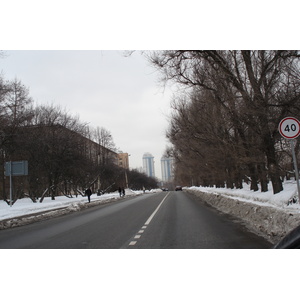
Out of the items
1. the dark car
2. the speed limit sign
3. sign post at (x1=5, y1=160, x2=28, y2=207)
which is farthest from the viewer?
sign post at (x1=5, y1=160, x2=28, y2=207)

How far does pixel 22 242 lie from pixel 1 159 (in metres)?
21.8

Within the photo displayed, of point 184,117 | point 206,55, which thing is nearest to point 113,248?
point 206,55

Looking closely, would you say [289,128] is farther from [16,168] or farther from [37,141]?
[37,141]

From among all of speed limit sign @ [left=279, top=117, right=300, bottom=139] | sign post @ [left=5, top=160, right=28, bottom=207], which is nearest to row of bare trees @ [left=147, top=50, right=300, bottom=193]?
speed limit sign @ [left=279, top=117, right=300, bottom=139]

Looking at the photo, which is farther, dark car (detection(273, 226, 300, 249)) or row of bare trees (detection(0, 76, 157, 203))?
row of bare trees (detection(0, 76, 157, 203))

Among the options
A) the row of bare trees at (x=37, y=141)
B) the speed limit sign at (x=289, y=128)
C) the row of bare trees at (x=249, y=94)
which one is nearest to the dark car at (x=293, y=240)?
the speed limit sign at (x=289, y=128)

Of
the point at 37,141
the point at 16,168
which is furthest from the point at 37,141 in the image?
the point at 16,168

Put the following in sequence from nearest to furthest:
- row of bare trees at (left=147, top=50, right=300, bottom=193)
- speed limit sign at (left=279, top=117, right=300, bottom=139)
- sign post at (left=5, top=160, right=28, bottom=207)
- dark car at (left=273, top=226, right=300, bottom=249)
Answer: dark car at (left=273, top=226, right=300, bottom=249), speed limit sign at (left=279, top=117, right=300, bottom=139), row of bare trees at (left=147, top=50, right=300, bottom=193), sign post at (left=5, top=160, right=28, bottom=207)

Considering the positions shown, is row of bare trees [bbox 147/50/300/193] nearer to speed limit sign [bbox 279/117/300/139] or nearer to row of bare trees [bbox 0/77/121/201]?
speed limit sign [bbox 279/117/300/139]

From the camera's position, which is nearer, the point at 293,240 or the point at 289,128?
the point at 293,240

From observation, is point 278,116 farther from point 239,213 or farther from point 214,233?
point 214,233

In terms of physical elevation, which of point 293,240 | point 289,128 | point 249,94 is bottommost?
point 293,240

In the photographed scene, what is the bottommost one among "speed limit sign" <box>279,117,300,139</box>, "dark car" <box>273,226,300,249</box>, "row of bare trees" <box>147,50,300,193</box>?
"dark car" <box>273,226,300,249</box>

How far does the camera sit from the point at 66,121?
37.8 metres
